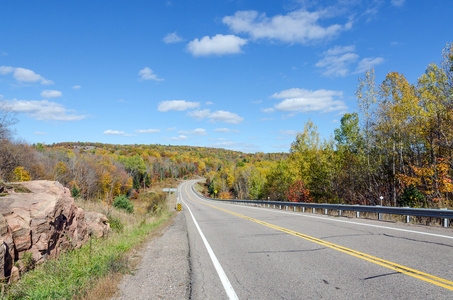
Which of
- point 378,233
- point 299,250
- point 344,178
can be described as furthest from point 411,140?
point 299,250

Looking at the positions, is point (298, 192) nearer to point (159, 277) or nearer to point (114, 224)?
point (114, 224)

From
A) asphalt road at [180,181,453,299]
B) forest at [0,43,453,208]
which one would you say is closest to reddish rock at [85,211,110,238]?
asphalt road at [180,181,453,299]

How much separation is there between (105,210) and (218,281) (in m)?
13.6

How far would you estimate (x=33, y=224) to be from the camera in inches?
291

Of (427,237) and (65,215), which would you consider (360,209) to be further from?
(65,215)

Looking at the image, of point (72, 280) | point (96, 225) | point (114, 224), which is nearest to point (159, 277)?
Result: point (72, 280)

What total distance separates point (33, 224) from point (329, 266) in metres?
7.53

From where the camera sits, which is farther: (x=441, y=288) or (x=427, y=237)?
(x=427, y=237)

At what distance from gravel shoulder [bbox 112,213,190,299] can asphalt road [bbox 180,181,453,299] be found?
0.80 ft

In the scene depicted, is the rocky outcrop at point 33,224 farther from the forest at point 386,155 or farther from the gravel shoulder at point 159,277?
the forest at point 386,155

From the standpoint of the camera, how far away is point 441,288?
4078 millimetres

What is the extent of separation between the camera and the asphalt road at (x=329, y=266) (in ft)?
14.1

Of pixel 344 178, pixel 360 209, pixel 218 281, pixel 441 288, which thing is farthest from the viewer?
pixel 344 178

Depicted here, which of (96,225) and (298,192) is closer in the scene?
(96,225)
